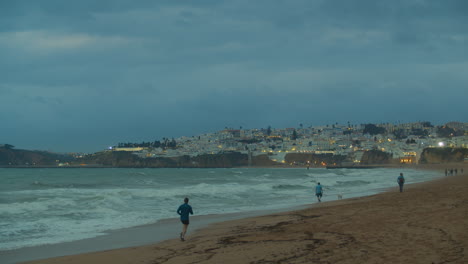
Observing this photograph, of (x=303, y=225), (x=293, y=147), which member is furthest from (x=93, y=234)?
(x=293, y=147)

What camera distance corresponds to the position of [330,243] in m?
8.81

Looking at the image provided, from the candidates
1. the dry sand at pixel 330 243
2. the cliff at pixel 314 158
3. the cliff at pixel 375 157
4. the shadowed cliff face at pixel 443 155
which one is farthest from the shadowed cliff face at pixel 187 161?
the dry sand at pixel 330 243

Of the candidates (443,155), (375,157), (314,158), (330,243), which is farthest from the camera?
(314,158)

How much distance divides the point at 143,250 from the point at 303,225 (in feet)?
13.6

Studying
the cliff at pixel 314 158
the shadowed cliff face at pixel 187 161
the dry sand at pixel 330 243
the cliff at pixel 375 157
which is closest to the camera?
the dry sand at pixel 330 243

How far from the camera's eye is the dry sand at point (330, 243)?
749cm

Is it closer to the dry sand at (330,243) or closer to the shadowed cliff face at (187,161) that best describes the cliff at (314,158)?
the shadowed cliff face at (187,161)

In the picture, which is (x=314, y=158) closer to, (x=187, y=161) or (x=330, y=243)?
(x=187, y=161)

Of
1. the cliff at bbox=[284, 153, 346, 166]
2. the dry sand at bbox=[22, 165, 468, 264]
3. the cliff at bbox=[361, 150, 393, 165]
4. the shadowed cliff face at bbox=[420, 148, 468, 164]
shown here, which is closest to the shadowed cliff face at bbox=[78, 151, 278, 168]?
the cliff at bbox=[284, 153, 346, 166]

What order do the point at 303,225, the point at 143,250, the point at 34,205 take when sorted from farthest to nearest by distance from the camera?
the point at 34,205
the point at 303,225
the point at 143,250

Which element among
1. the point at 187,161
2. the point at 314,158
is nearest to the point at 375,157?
the point at 314,158

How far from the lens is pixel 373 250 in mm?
7820

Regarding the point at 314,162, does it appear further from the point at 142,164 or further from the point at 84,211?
the point at 84,211

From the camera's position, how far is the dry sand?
7.49 metres
